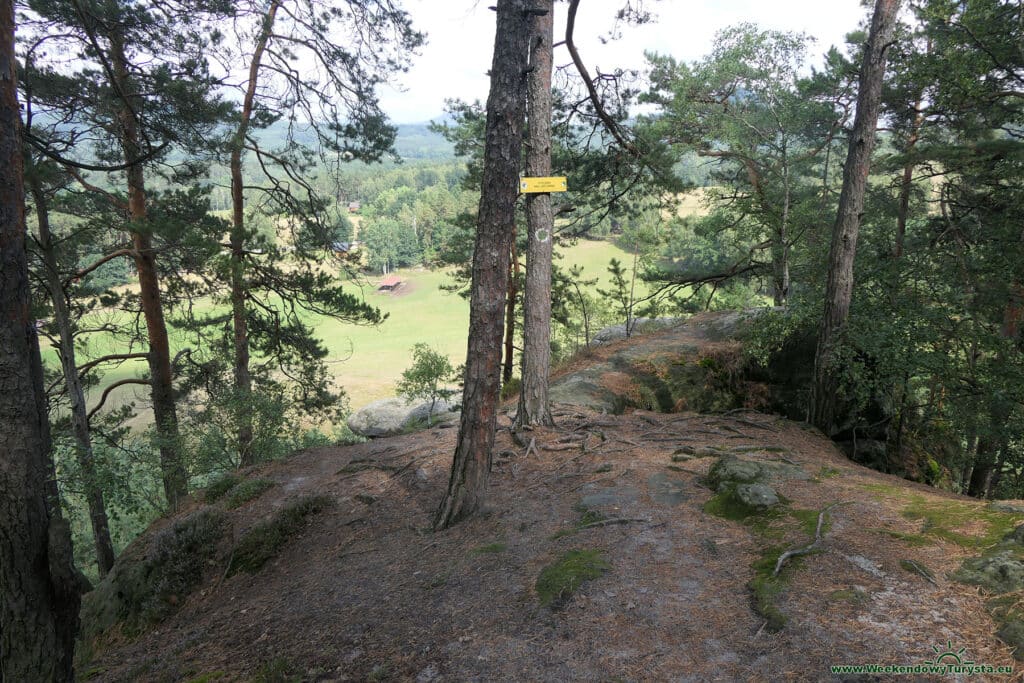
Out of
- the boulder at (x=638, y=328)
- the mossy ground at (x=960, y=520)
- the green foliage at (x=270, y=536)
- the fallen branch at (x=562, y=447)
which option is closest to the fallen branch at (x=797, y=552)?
the mossy ground at (x=960, y=520)

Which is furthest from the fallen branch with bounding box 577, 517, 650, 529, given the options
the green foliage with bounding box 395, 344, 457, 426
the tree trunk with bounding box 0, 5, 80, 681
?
the green foliage with bounding box 395, 344, 457, 426

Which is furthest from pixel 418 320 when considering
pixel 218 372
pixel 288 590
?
pixel 288 590

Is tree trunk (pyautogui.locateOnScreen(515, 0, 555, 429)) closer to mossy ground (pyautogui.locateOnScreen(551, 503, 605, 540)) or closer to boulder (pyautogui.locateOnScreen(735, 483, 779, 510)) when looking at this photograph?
mossy ground (pyautogui.locateOnScreen(551, 503, 605, 540))

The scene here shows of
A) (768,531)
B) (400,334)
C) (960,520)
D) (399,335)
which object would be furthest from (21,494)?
(400,334)

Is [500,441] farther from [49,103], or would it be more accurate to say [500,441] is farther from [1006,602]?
[49,103]

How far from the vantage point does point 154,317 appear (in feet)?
35.3

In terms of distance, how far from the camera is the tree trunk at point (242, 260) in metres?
10.3

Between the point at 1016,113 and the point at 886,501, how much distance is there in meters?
8.10

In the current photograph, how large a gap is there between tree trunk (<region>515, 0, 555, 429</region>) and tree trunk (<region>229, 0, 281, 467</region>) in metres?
5.70

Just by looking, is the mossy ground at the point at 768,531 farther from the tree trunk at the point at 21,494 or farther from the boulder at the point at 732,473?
the tree trunk at the point at 21,494

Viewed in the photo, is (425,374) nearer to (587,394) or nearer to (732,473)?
(587,394)

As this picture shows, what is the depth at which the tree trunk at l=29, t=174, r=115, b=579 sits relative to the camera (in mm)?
7945

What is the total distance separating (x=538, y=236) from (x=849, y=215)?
446 cm

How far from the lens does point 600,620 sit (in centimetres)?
339
